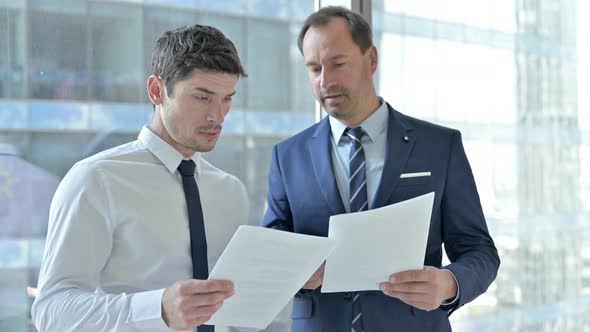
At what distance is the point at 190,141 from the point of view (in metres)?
1.70

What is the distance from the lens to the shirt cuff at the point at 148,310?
4.87 ft

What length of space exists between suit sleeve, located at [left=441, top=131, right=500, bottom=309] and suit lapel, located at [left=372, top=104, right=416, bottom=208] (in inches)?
5.0

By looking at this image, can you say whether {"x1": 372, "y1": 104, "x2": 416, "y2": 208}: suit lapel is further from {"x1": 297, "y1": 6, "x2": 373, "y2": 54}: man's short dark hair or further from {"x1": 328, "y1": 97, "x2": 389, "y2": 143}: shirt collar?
{"x1": 297, "y1": 6, "x2": 373, "y2": 54}: man's short dark hair

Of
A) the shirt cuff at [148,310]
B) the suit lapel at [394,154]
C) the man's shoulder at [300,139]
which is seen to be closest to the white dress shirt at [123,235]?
the shirt cuff at [148,310]

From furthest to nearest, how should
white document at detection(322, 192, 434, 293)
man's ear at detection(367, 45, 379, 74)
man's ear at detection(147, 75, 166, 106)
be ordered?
man's ear at detection(367, 45, 379, 74) < man's ear at detection(147, 75, 166, 106) < white document at detection(322, 192, 434, 293)

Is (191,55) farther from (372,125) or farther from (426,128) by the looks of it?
(426,128)

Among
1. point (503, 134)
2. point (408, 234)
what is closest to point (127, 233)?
point (408, 234)

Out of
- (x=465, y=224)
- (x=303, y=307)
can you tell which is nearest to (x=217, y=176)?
Answer: (x=303, y=307)

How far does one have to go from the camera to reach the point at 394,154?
1.95 m

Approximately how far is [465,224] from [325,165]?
0.40 m

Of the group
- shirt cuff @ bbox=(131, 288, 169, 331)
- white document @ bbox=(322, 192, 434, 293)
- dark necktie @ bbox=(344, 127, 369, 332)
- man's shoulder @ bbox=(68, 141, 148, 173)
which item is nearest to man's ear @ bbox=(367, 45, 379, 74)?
dark necktie @ bbox=(344, 127, 369, 332)

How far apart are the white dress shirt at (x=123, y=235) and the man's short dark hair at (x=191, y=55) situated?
17cm

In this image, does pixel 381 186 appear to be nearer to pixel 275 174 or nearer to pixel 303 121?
pixel 275 174

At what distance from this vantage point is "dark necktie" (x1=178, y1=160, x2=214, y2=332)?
171 cm
